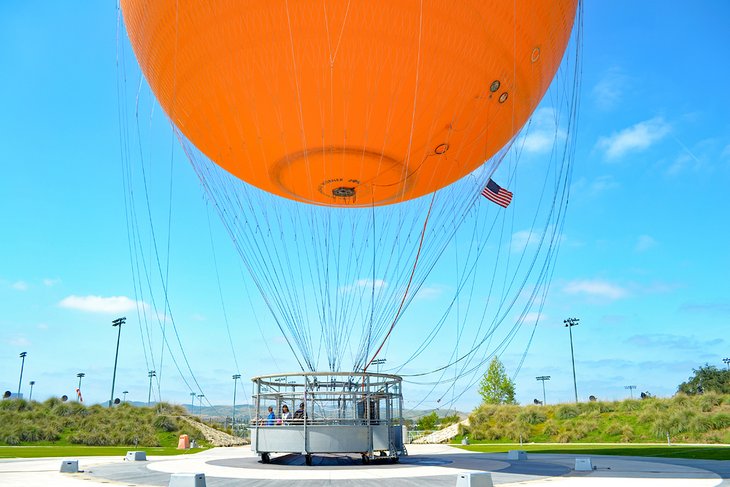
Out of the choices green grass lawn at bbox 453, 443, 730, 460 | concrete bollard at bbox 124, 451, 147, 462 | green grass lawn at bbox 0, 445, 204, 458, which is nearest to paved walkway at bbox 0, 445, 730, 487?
concrete bollard at bbox 124, 451, 147, 462

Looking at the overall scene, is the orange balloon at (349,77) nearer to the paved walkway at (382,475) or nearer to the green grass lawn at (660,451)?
the paved walkway at (382,475)

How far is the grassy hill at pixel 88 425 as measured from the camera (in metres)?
31.5

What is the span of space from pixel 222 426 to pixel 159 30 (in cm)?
4144

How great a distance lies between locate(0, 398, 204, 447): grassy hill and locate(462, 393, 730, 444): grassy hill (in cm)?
2146

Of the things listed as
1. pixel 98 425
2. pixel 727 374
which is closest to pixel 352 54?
pixel 98 425

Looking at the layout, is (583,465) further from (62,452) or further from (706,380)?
(706,380)

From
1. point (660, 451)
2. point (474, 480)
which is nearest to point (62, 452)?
point (474, 480)

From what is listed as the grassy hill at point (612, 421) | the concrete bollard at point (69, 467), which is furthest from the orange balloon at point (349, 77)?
the grassy hill at point (612, 421)

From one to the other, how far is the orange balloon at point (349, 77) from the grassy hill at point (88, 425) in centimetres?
2515

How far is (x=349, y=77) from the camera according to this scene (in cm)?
1170

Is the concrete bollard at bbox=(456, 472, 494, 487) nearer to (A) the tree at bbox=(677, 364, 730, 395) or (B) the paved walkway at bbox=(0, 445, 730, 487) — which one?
(B) the paved walkway at bbox=(0, 445, 730, 487)

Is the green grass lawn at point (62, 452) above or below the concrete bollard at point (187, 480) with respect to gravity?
below

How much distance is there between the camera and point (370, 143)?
13.9m

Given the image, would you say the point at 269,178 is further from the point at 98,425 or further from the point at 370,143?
the point at 98,425
